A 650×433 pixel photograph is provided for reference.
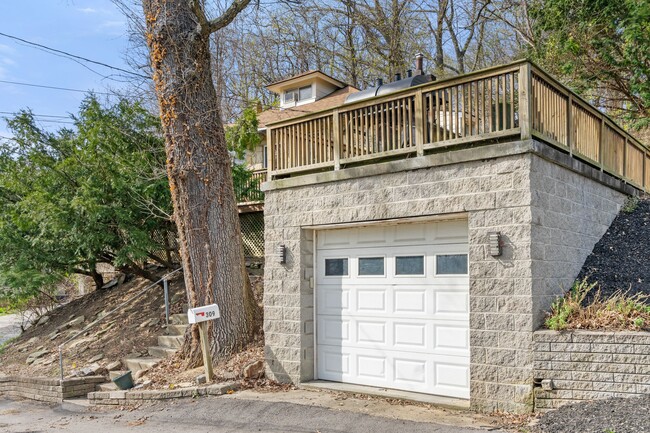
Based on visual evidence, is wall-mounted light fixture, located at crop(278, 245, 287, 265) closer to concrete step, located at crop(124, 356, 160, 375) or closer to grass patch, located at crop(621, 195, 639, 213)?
concrete step, located at crop(124, 356, 160, 375)

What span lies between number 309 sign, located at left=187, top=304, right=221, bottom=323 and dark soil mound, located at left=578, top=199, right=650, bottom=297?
5.03 meters

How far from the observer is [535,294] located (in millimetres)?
6059

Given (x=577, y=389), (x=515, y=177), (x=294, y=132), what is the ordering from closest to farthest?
(x=577, y=389) < (x=515, y=177) < (x=294, y=132)

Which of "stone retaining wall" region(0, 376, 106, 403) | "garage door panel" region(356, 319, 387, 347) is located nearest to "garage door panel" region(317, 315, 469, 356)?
"garage door panel" region(356, 319, 387, 347)

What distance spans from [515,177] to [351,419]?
10.9 feet

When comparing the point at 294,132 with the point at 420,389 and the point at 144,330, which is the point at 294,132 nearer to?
the point at 420,389

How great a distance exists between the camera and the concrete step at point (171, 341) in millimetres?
9819

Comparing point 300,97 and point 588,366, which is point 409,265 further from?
point 300,97

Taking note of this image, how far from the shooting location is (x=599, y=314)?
19.7 feet

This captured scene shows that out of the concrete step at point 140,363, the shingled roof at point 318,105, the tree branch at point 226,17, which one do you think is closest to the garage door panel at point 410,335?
the concrete step at point 140,363

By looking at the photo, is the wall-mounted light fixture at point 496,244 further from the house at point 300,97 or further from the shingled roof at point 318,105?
the shingled roof at point 318,105

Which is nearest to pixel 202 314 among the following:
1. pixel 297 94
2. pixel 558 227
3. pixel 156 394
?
pixel 156 394

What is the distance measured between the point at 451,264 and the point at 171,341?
559 cm

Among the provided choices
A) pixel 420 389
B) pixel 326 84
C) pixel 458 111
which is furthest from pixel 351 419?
pixel 326 84
